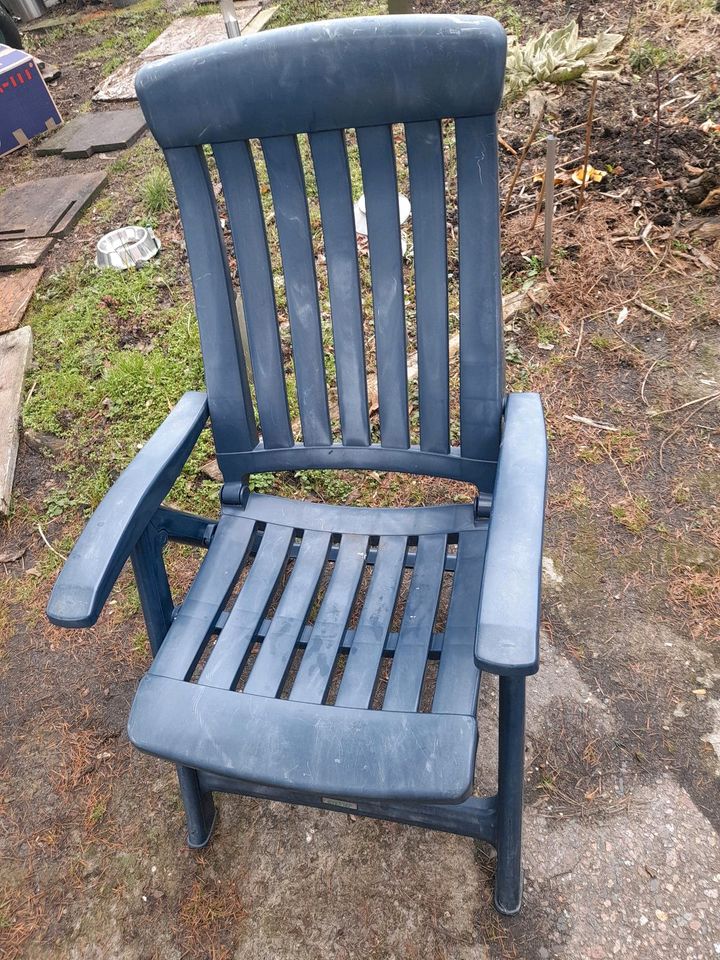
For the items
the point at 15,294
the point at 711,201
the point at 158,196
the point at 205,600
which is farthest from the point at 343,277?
the point at 158,196

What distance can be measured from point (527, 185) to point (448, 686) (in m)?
3.25

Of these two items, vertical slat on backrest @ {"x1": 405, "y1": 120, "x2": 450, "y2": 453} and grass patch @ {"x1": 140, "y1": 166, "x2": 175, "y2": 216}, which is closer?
vertical slat on backrest @ {"x1": 405, "y1": 120, "x2": 450, "y2": 453}

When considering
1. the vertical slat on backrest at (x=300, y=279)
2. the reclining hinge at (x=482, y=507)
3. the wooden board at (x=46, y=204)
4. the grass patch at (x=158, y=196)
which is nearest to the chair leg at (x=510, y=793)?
the reclining hinge at (x=482, y=507)

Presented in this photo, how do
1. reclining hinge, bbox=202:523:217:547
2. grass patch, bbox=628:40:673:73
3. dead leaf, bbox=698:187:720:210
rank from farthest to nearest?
grass patch, bbox=628:40:673:73 → dead leaf, bbox=698:187:720:210 → reclining hinge, bbox=202:523:217:547

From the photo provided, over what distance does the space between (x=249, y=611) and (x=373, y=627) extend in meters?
0.29

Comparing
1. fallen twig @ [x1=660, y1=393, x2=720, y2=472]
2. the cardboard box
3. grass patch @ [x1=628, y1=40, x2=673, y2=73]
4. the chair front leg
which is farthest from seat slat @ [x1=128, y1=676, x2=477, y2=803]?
the cardboard box

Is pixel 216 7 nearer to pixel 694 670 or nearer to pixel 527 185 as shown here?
pixel 527 185

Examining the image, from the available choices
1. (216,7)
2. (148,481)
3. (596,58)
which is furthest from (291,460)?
(216,7)

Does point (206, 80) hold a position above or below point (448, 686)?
above

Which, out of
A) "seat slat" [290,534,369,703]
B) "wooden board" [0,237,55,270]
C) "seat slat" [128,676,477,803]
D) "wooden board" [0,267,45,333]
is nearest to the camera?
"seat slat" [128,676,477,803]

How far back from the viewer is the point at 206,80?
1.39 meters

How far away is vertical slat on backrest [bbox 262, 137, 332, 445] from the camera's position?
1.55 metres

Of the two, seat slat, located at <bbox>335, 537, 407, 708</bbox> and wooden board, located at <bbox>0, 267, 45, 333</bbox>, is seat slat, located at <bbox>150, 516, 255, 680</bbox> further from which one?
wooden board, located at <bbox>0, 267, 45, 333</bbox>

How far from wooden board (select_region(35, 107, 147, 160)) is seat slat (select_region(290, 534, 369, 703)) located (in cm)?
448
